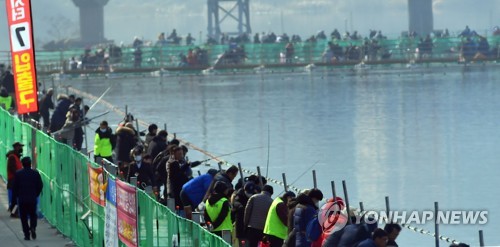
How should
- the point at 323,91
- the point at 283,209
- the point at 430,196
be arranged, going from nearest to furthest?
the point at 283,209 → the point at 430,196 → the point at 323,91

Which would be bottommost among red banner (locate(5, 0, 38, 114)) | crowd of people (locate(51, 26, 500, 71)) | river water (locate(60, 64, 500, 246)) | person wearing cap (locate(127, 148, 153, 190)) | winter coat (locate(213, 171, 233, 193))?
river water (locate(60, 64, 500, 246))

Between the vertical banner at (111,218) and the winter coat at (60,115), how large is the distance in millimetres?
13740

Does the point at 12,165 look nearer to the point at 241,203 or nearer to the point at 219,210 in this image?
the point at 241,203

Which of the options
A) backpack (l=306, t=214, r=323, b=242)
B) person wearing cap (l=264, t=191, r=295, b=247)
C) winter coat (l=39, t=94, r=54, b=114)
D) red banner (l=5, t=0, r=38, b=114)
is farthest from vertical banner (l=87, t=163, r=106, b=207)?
winter coat (l=39, t=94, r=54, b=114)

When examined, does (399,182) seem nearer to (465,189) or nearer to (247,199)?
(465,189)

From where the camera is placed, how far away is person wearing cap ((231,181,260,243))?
17.0 m

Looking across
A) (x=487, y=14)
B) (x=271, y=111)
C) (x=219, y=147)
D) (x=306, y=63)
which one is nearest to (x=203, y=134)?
(x=219, y=147)

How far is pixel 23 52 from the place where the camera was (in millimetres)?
25781

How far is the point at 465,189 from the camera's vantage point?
27.0 m

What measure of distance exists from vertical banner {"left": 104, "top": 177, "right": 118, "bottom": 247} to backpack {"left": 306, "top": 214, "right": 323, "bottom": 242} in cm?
261

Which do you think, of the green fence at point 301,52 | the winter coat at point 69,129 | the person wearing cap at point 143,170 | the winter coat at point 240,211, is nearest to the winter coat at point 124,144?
the person wearing cap at point 143,170

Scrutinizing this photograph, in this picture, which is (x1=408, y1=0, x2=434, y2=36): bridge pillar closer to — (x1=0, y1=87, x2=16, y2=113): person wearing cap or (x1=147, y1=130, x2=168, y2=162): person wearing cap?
(x1=0, y1=87, x2=16, y2=113): person wearing cap

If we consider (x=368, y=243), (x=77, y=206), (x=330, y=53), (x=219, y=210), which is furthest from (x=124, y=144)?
(x=330, y=53)

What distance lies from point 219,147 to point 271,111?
14.9m
